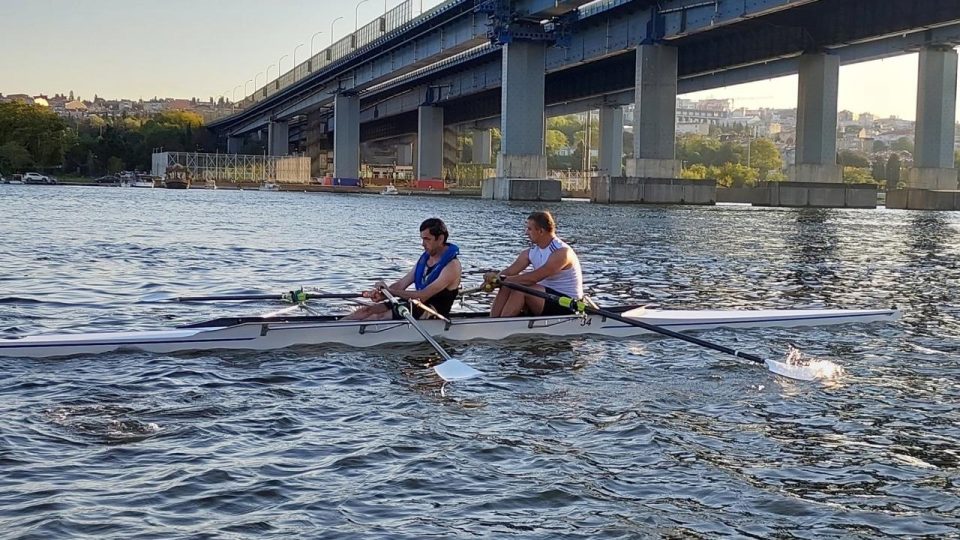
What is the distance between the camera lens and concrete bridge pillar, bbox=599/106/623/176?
115 metres

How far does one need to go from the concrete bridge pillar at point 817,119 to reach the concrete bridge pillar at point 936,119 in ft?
19.5

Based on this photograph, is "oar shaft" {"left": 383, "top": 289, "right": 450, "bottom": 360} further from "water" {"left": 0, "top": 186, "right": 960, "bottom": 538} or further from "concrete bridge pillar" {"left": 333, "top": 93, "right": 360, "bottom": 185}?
"concrete bridge pillar" {"left": 333, "top": 93, "right": 360, "bottom": 185}

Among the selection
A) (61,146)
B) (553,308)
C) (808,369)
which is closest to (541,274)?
(553,308)

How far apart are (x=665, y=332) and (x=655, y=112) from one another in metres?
A: 58.5

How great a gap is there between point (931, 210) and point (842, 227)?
32006 mm

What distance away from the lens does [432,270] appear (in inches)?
527

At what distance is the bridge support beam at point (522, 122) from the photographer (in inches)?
2955

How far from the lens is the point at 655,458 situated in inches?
337

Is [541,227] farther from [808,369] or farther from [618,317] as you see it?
[808,369]

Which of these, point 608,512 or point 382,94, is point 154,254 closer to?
point 608,512

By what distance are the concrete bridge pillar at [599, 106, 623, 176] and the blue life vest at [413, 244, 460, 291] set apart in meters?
102

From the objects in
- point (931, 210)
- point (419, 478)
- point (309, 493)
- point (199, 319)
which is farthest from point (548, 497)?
point (931, 210)

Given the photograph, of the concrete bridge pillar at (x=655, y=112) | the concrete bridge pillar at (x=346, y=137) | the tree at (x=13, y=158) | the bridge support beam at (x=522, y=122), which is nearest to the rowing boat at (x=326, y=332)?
the concrete bridge pillar at (x=655, y=112)

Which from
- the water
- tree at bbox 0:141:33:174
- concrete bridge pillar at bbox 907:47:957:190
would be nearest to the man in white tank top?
the water
